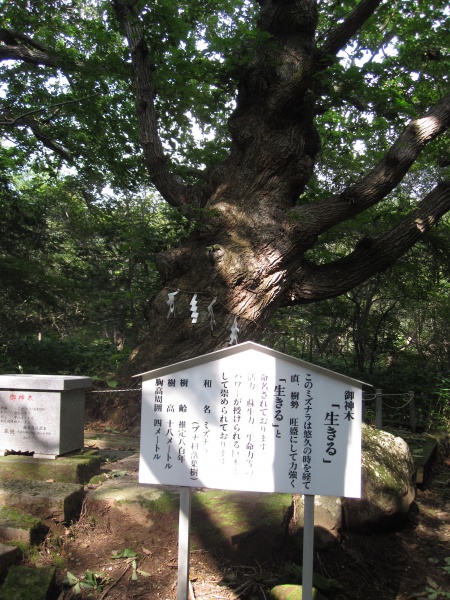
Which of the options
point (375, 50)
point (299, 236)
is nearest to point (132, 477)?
point (299, 236)

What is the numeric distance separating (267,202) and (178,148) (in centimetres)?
382

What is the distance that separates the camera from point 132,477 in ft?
14.5

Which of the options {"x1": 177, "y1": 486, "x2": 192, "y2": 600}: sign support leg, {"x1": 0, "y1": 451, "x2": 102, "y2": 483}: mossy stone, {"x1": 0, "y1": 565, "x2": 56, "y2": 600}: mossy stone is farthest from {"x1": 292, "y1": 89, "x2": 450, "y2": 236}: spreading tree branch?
{"x1": 0, "y1": 565, "x2": 56, "y2": 600}: mossy stone

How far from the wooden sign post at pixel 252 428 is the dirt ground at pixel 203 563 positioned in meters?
0.69

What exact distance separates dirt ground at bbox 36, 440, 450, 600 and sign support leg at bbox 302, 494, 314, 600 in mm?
702

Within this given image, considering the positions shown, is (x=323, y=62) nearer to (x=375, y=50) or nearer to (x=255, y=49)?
(x=255, y=49)

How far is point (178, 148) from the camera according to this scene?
9.30 meters

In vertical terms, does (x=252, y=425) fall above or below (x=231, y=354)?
below

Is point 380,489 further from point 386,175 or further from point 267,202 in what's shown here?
point 386,175

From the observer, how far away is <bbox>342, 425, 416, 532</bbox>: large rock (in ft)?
14.6

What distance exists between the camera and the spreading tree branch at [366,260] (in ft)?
21.5

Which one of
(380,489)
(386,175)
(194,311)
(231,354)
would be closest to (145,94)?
(194,311)

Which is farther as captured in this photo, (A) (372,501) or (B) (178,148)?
(B) (178,148)

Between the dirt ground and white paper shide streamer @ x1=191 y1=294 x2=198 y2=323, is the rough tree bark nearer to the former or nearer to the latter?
white paper shide streamer @ x1=191 y1=294 x2=198 y2=323
